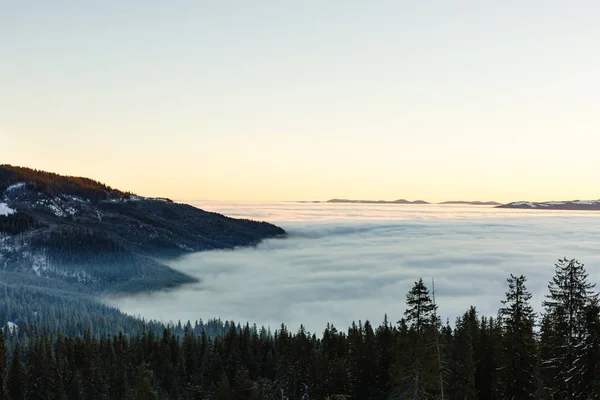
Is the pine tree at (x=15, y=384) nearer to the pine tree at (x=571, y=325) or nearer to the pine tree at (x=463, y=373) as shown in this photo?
the pine tree at (x=463, y=373)

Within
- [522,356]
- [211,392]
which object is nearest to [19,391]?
[211,392]

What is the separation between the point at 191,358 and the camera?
122 metres

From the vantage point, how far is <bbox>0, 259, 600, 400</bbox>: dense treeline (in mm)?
34031

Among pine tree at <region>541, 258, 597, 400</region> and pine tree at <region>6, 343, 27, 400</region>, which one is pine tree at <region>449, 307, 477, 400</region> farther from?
pine tree at <region>6, 343, 27, 400</region>

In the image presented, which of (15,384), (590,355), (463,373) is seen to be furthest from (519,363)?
(15,384)

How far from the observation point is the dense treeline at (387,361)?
3403 cm

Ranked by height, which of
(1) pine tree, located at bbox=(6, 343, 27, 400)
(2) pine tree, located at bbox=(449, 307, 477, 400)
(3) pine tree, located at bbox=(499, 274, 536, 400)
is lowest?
(1) pine tree, located at bbox=(6, 343, 27, 400)

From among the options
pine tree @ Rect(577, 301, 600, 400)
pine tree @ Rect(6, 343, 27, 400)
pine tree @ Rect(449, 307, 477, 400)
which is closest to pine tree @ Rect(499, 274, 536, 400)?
pine tree @ Rect(577, 301, 600, 400)

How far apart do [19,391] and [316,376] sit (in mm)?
59000

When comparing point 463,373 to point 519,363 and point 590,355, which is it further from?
point 590,355

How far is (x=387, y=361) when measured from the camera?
74.1 m

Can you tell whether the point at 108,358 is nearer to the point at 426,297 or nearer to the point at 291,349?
the point at 291,349

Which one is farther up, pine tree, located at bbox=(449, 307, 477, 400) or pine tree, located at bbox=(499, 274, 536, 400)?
pine tree, located at bbox=(499, 274, 536, 400)

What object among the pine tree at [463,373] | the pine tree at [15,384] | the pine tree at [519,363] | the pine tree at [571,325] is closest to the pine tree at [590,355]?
the pine tree at [571,325]
